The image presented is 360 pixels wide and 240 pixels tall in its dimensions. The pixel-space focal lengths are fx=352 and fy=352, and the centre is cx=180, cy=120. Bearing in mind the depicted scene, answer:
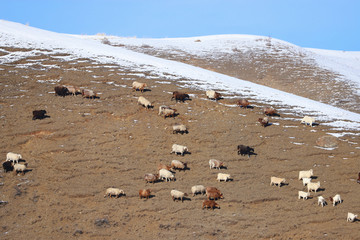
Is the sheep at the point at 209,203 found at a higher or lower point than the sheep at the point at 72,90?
lower

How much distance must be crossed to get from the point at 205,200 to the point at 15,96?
11796mm

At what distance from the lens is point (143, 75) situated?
21625 millimetres

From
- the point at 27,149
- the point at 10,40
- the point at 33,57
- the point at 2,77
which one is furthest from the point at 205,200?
the point at 10,40

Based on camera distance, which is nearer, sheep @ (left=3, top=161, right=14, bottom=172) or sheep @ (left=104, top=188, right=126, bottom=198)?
sheep @ (left=104, top=188, right=126, bottom=198)

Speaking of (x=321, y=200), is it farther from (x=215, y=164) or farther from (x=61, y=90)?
(x=61, y=90)

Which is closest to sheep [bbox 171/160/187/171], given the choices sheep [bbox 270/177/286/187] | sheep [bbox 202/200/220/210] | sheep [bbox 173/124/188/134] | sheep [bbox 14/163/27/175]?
sheep [bbox 202/200/220/210]

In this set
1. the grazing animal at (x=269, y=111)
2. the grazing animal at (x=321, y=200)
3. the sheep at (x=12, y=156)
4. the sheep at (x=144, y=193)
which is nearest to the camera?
the sheep at (x=144, y=193)

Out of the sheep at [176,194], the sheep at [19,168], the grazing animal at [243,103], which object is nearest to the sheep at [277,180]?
the sheep at [176,194]

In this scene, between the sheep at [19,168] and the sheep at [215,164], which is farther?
the sheep at [215,164]

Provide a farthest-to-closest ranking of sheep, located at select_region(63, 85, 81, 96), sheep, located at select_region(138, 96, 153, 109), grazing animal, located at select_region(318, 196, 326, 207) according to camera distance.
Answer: sheep, located at select_region(63, 85, 81, 96) → sheep, located at select_region(138, 96, 153, 109) → grazing animal, located at select_region(318, 196, 326, 207)

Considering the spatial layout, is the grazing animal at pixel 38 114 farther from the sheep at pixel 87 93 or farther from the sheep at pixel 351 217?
the sheep at pixel 351 217

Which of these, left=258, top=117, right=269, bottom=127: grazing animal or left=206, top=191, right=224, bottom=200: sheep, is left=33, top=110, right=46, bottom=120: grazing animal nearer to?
left=206, top=191, right=224, bottom=200: sheep

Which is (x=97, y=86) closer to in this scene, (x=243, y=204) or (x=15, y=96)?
(x=15, y=96)

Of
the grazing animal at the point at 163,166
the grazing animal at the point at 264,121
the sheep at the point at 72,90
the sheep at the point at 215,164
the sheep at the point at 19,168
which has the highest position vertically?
the sheep at the point at 72,90
